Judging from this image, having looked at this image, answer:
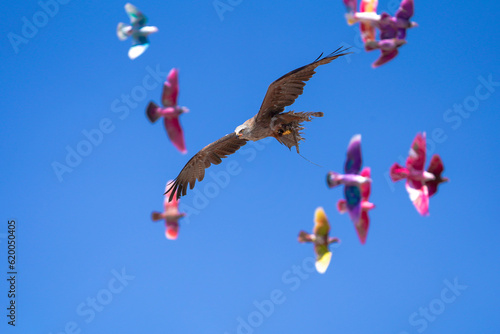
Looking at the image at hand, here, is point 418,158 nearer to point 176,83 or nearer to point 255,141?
Result: point 176,83

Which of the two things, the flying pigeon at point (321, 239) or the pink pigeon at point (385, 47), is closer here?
the pink pigeon at point (385, 47)

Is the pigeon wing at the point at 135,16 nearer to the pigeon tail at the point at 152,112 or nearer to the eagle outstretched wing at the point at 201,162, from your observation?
the pigeon tail at the point at 152,112

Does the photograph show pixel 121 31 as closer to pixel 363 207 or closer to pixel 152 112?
pixel 152 112

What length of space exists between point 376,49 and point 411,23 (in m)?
0.54

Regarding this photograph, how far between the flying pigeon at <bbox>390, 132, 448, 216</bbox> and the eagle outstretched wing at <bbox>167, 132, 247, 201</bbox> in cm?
485

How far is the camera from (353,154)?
22.0 feet

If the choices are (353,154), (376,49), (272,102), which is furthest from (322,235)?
(272,102)

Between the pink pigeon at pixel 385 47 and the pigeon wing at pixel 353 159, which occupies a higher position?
the pink pigeon at pixel 385 47

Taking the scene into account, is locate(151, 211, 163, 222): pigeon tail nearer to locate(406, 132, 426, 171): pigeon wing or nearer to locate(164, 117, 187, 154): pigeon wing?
locate(164, 117, 187, 154): pigeon wing

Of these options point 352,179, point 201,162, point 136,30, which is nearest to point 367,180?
point 352,179

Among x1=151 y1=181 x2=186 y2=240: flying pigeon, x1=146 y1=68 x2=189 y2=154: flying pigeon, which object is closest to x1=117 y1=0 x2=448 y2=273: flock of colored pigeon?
x1=146 y1=68 x2=189 y2=154: flying pigeon

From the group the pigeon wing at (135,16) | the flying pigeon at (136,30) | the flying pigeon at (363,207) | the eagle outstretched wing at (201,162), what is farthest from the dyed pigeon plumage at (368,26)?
the eagle outstretched wing at (201,162)

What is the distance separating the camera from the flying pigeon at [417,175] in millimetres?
6848

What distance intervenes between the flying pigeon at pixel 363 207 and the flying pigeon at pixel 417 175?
1.12 feet
